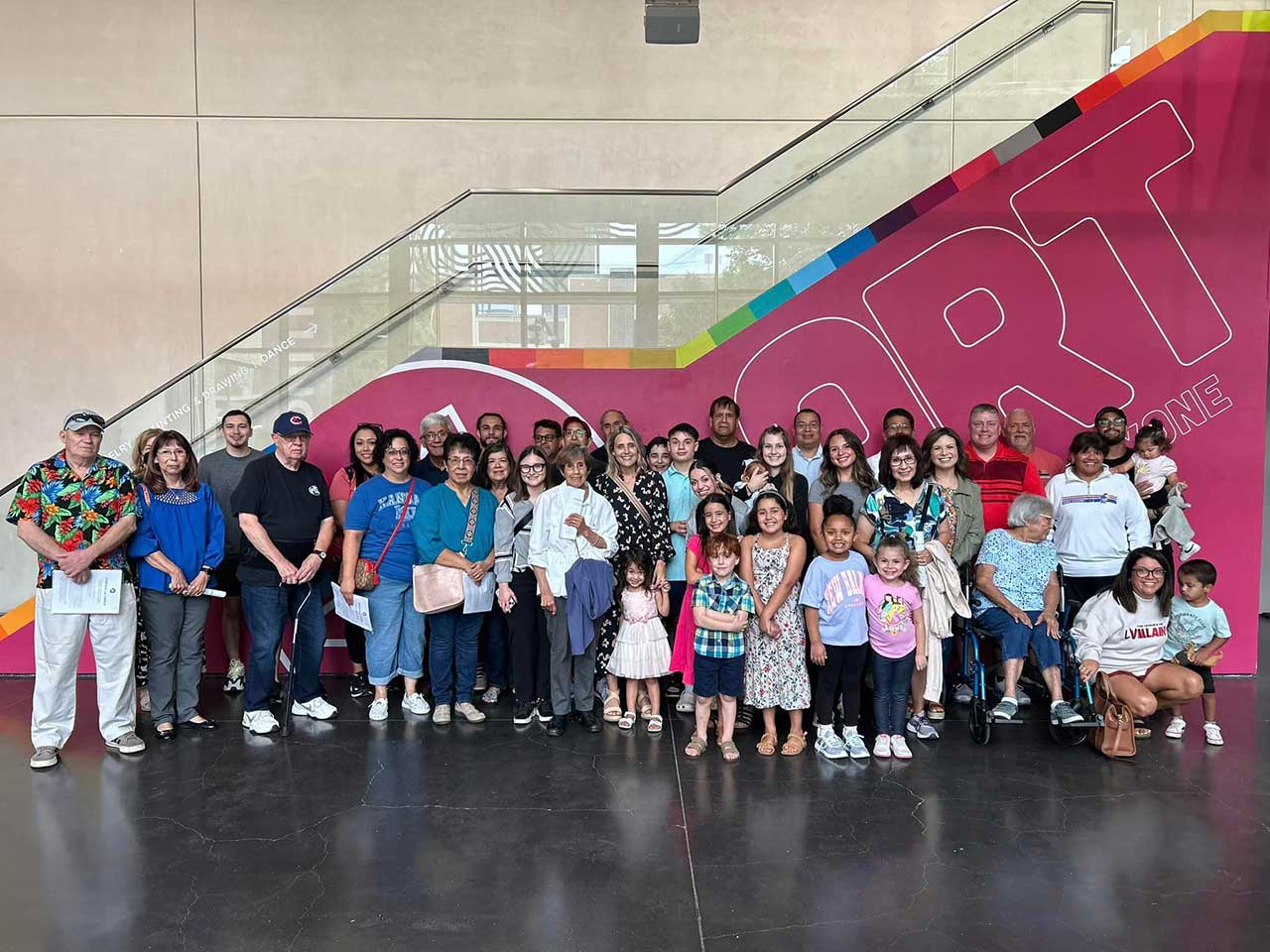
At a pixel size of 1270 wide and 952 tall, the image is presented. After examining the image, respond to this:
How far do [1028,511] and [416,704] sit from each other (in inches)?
147

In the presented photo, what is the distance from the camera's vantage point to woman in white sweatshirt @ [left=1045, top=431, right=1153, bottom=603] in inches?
208

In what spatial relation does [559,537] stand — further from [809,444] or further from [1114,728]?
[1114,728]

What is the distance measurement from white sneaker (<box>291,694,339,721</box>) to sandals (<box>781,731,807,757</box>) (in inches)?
103

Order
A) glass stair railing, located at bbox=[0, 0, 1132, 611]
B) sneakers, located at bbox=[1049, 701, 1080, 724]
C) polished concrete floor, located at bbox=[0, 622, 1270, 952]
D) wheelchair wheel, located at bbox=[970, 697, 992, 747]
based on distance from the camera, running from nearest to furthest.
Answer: polished concrete floor, located at bbox=[0, 622, 1270, 952]
sneakers, located at bbox=[1049, 701, 1080, 724]
wheelchair wheel, located at bbox=[970, 697, 992, 747]
glass stair railing, located at bbox=[0, 0, 1132, 611]

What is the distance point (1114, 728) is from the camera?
454 centimetres

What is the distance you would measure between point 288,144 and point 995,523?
711cm

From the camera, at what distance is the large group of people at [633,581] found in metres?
4.55

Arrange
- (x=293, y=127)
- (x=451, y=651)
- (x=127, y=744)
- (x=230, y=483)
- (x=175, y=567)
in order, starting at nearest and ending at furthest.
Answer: (x=127, y=744), (x=175, y=567), (x=451, y=651), (x=230, y=483), (x=293, y=127)

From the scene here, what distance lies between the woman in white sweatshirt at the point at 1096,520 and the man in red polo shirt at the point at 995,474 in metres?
0.24

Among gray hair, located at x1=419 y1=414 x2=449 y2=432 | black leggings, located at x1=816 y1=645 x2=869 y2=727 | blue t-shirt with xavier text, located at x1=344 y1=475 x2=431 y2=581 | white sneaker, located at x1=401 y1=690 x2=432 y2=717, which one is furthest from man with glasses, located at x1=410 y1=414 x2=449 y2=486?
black leggings, located at x1=816 y1=645 x2=869 y2=727

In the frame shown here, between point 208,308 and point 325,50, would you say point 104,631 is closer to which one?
point 208,308

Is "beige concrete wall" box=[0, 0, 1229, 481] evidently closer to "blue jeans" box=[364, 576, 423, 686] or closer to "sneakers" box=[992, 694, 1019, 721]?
"blue jeans" box=[364, 576, 423, 686]

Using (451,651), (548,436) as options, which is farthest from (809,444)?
(451,651)

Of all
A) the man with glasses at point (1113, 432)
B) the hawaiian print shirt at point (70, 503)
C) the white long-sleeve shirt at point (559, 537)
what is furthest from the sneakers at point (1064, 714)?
the hawaiian print shirt at point (70, 503)
